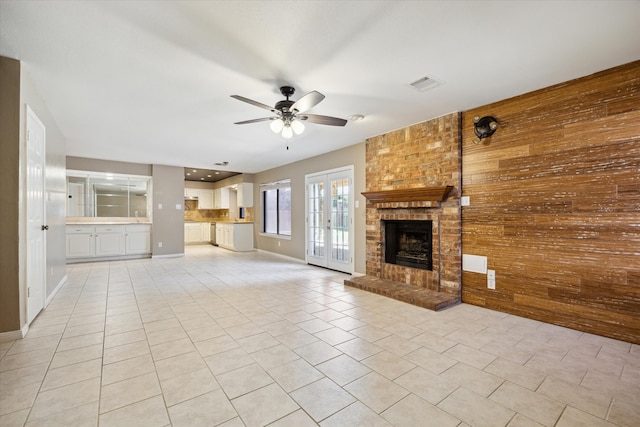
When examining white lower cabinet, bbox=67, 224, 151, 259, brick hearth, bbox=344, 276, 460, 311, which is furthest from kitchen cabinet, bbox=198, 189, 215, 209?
brick hearth, bbox=344, 276, 460, 311

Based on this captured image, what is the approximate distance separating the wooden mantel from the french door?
0.86m

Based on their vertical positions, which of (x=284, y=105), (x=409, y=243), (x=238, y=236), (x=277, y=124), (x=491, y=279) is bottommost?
(x=491, y=279)

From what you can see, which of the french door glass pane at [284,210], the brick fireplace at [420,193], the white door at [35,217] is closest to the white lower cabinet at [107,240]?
the french door glass pane at [284,210]

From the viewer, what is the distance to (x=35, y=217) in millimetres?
3129

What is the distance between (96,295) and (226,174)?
6.25 metres

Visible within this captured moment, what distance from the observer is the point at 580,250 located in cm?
290

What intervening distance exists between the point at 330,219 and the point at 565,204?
3890mm

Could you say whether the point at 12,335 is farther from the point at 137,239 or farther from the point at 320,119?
the point at 137,239

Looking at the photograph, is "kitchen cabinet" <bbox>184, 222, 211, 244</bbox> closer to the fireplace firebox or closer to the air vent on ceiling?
the fireplace firebox

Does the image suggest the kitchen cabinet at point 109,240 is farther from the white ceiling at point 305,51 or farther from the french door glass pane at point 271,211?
the white ceiling at point 305,51

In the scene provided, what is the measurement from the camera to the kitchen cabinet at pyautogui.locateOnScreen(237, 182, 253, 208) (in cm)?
920

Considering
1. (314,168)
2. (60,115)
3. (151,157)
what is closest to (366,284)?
(314,168)

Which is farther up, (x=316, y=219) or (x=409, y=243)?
(x=316, y=219)

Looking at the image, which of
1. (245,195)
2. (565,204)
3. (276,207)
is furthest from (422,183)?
(245,195)
